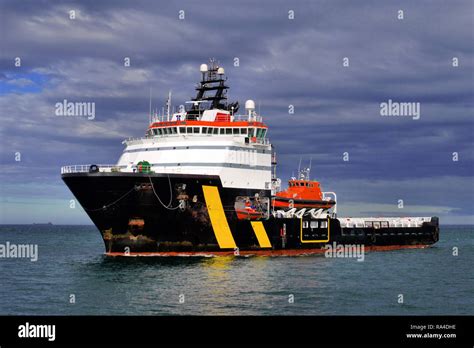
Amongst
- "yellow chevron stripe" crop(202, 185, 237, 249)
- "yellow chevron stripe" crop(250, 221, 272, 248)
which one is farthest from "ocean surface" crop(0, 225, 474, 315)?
"yellow chevron stripe" crop(250, 221, 272, 248)

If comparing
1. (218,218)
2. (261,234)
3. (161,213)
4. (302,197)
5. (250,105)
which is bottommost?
(261,234)

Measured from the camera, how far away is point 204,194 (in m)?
43.0

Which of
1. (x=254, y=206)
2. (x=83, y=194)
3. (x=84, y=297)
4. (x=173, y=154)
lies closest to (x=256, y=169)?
(x=254, y=206)

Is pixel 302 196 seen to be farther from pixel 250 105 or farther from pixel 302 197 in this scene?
pixel 250 105

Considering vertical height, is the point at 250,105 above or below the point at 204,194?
above

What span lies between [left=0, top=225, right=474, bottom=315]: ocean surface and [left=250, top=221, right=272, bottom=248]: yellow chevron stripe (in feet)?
7.01

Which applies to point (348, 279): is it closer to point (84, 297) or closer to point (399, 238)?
point (84, 297)

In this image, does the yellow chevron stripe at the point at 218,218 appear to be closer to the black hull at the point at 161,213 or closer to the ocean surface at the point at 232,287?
the black hull at the point at 161,213

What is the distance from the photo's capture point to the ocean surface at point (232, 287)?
27.5 m

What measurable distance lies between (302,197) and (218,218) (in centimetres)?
1301

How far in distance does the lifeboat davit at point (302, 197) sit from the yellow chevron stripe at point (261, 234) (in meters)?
4.42

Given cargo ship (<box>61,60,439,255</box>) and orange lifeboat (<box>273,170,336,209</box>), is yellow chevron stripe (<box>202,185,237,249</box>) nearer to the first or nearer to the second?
cargo ship (<box>61,60,439,255</box>)

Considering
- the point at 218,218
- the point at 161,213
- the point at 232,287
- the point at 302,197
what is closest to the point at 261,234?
the point at 218,218

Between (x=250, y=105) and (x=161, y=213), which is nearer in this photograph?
(x=161, y=213)
